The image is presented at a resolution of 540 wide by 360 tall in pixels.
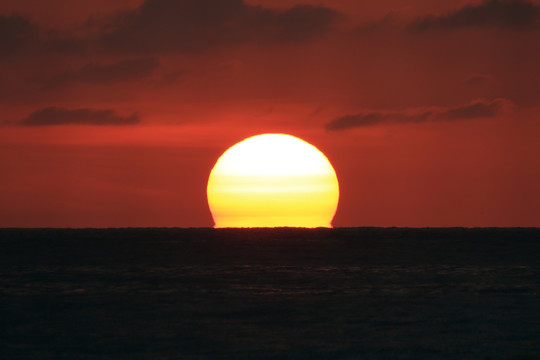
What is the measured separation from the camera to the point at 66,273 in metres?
79.4

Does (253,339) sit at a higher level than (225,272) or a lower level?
lower

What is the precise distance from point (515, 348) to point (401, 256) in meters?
75.9

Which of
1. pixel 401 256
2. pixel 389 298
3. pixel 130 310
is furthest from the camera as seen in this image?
pixel 401 256

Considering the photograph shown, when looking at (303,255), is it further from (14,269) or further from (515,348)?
(515,348)

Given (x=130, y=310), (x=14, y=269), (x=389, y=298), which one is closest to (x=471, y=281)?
(x=389, y=298)

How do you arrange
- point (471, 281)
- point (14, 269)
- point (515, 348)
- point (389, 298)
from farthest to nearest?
point (14, 269) < point (471, 281) < point (389, 298) < point (515, 348)

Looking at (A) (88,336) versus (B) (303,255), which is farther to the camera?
(B) (303,255)

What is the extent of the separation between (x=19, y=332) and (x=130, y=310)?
926 cm

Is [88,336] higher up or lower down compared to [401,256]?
lower down

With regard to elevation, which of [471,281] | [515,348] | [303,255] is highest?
[303,255]

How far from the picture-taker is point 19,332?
1622 inches

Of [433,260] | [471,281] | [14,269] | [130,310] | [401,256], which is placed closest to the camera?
[130,310]

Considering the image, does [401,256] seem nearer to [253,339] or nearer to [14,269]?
[14,269]

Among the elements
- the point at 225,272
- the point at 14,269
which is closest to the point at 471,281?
the point at 225,272
